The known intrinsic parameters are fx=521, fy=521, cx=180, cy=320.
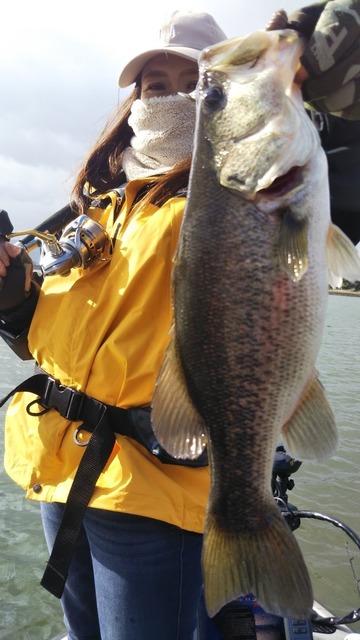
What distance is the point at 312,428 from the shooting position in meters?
1.60

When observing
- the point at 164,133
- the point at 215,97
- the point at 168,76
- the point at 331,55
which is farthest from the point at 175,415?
the point at 168,76

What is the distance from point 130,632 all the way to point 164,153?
2.04m

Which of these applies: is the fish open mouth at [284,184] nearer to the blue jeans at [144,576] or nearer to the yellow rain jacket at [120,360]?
the yellow rain jacket at [120,360]

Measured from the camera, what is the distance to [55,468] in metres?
2.28

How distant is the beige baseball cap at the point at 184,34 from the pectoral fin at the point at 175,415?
Answer: 5.02 ft

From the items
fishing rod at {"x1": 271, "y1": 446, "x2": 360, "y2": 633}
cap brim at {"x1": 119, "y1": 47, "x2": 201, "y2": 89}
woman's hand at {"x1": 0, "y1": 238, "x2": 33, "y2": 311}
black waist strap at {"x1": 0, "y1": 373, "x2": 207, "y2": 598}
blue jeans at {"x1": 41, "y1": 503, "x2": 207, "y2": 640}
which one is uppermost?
cap brim at {"x1": 119, "y1": 47, "x2": 201, "y2": 89}

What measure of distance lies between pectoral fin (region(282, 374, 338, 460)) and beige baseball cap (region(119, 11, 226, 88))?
5.48 ft

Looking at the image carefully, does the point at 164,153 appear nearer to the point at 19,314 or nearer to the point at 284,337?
the point at 19,314

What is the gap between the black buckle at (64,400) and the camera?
86.7 inches

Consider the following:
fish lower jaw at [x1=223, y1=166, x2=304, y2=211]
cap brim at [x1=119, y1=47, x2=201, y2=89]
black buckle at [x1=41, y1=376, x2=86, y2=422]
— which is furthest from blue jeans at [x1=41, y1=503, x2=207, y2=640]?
cap brim at [x1=119, y1=47, x2=201, y2=89]

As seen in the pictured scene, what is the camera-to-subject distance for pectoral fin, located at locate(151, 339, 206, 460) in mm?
1641

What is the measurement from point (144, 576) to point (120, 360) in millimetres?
824

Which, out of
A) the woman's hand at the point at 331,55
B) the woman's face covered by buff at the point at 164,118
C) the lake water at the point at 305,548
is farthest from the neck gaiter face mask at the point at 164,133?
the lake water at the point at 305,548

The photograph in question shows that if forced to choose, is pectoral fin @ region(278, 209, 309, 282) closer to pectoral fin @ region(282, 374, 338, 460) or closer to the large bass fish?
the large bass fish
